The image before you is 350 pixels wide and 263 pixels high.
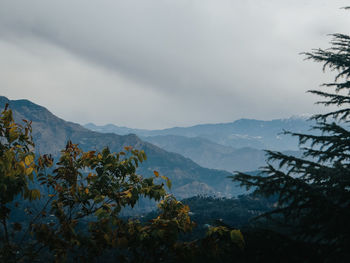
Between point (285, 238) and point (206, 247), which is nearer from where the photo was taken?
point (206, 247)

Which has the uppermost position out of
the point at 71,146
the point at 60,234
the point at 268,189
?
the point at 71,146

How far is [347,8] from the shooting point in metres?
13.9

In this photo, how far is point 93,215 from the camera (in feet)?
18.6

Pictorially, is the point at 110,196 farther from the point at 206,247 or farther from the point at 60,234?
the point at 206,247

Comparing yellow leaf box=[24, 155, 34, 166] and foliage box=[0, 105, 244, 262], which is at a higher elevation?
yellow leaf box=[24, 155, 34, 166]

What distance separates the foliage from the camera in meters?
4.97

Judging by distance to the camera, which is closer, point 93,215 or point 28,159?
point 28,159

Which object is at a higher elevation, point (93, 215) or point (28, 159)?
point (28, 159)

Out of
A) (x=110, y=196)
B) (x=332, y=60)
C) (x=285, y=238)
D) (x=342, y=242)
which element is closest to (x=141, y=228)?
(x=110, y=196)

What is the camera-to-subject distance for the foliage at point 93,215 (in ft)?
16.3

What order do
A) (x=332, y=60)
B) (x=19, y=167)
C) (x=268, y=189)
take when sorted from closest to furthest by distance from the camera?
(x=19, y=167)
(x=268, y=189)
(x=332, y=60)

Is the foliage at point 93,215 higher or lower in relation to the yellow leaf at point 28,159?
lower

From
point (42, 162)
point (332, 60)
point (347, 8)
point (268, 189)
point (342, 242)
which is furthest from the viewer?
point (347, 8)

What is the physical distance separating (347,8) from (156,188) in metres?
13.6
